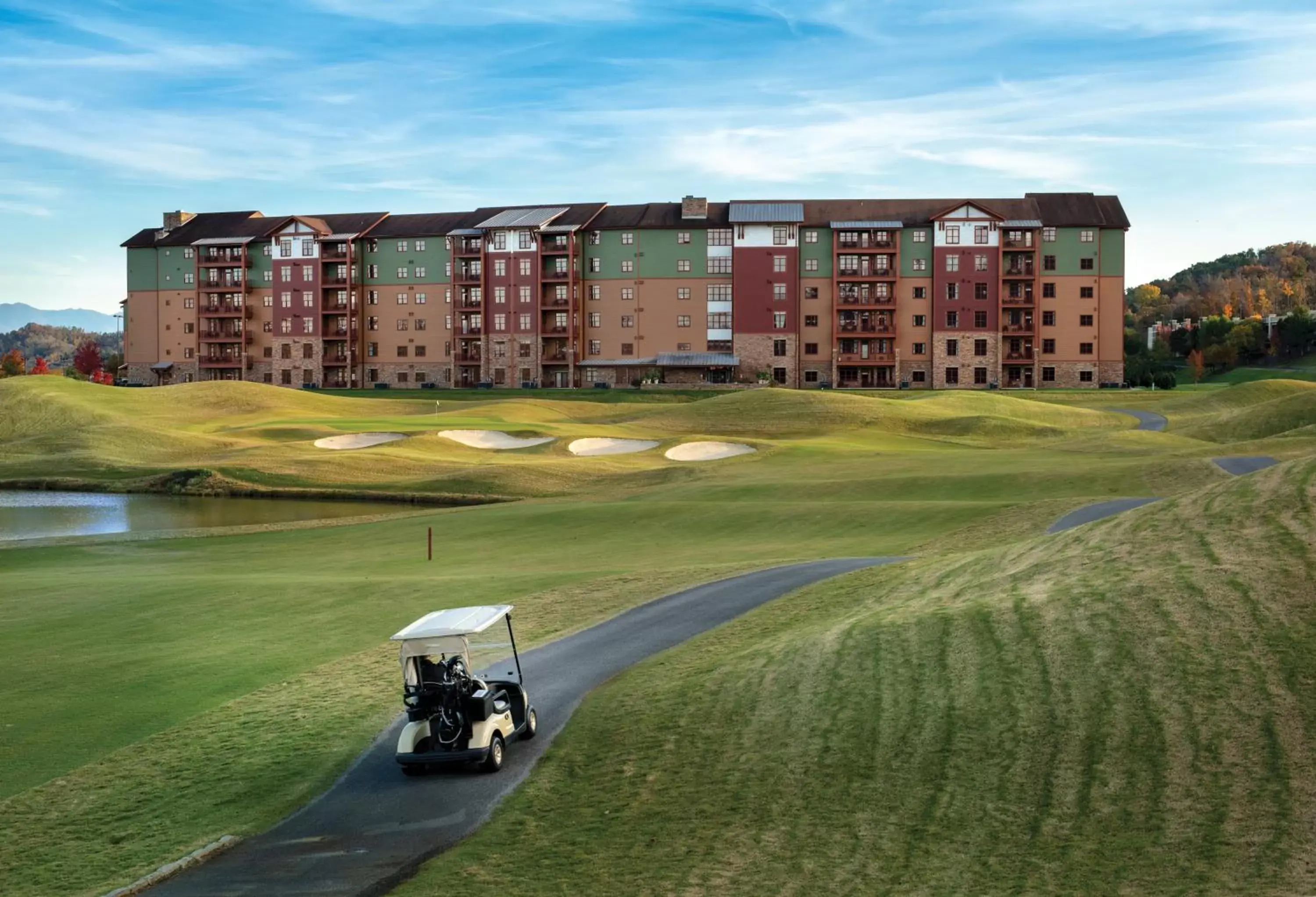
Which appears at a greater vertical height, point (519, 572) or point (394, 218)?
point (394, 218)

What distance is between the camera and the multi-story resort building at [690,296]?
379 ft

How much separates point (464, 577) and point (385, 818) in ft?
48.7

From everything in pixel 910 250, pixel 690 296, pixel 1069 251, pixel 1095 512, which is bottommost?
pixel 1095 512

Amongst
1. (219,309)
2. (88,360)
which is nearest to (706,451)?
(219,309)

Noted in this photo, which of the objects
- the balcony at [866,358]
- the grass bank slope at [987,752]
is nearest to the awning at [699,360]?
Answer: the balcony at [866,358]

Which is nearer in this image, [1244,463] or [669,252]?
[1244,463]

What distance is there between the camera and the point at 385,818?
1426cm

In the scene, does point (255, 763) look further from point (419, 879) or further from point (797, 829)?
point (797, 829)

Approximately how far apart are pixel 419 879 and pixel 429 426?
64.8 metres

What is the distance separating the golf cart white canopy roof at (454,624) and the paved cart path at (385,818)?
1.79 m

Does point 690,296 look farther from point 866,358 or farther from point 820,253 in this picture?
point 866,358

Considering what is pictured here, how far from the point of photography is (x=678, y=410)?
3376 inches

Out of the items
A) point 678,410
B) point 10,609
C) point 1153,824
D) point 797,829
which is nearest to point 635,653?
point 797,829

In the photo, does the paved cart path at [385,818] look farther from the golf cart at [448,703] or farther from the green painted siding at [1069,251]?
the green painted siding at [1069,251]
